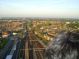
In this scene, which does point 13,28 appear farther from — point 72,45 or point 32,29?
point 72,45

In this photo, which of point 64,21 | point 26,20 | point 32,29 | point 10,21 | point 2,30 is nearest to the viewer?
point 64,21

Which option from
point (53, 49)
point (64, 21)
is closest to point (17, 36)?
point (64, 21)

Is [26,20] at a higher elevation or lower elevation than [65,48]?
lower

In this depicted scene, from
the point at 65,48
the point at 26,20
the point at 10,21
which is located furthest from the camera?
the point at 10,21

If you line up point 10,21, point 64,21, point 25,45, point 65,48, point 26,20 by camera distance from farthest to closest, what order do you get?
point 10,21, point 26,20, point 64,21, point 25,45, point 65,48

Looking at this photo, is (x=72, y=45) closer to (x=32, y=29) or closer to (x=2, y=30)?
(x=32, y=29)

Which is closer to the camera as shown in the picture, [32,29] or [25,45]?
[25,45]

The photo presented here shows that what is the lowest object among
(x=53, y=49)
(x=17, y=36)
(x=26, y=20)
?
(x=17, y=36)

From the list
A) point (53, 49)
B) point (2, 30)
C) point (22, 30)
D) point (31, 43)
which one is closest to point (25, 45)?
point (31, 43)

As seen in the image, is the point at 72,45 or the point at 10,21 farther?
the point at 10,21
